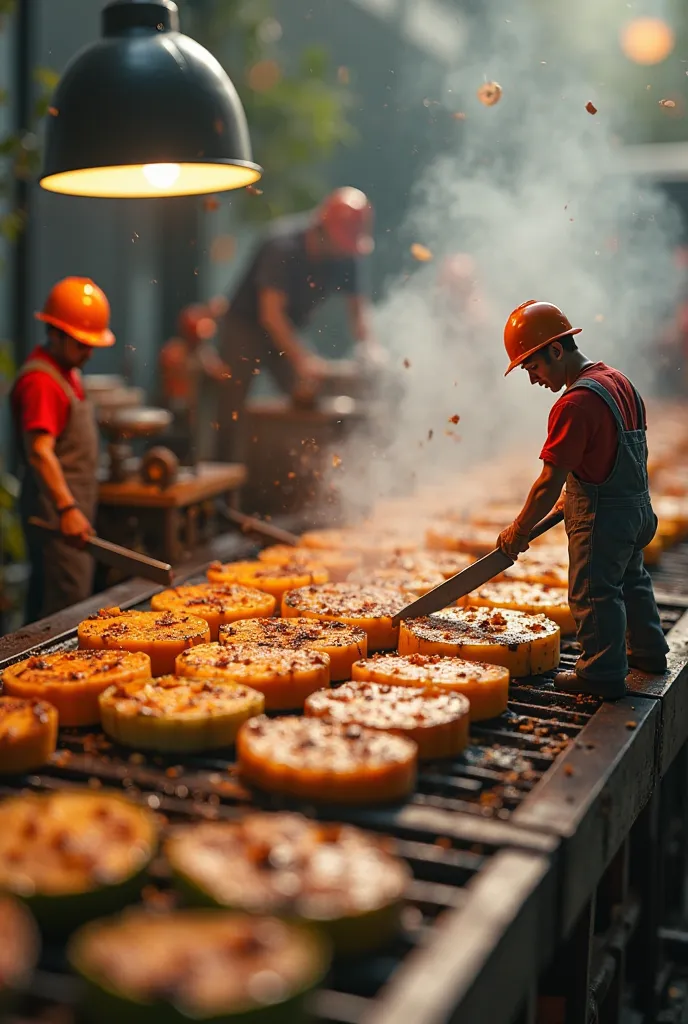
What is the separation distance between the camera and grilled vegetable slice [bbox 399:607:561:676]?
3531 millimetres

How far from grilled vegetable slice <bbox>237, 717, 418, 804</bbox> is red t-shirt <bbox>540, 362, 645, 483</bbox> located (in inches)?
44.0

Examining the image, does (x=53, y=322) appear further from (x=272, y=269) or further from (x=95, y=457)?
(x=272, y=269)

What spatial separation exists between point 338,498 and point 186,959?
5159 mm

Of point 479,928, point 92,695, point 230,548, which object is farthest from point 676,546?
point 479,928

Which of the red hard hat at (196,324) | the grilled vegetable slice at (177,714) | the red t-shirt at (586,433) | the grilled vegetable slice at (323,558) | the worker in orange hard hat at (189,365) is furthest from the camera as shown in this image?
the red hard hat at (196,324)

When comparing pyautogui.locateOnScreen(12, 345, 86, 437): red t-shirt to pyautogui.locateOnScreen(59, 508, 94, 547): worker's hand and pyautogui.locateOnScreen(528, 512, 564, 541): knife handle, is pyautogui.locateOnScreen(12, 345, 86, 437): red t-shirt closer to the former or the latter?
pyautogui.locateOnScreen(59, 508, 94, 547): worker's hand

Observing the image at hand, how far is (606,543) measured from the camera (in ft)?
11.2

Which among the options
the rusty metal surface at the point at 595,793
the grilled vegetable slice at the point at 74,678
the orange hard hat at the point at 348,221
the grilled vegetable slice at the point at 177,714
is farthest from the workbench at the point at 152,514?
the rusty metal surface at the point at 595,793

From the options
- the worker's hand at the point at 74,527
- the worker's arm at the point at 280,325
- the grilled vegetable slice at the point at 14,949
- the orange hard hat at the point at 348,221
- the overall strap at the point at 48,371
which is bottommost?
the grilled vegetable slice at the point at 14,949

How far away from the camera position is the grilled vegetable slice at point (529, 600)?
411 centimetres

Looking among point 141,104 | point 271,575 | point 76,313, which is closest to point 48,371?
point 76,313

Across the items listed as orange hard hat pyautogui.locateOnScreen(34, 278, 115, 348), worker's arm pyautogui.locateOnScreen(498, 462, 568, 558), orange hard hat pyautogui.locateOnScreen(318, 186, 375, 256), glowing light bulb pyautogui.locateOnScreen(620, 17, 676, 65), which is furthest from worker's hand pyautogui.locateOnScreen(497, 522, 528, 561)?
glowing light bulb pyautogui.locateOnScreen(620, 17, 676, 65)

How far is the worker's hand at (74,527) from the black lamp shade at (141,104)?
1429 millimetres

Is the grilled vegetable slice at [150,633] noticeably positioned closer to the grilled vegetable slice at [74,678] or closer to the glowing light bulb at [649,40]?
the grilled vegetable slice at [74,678]
